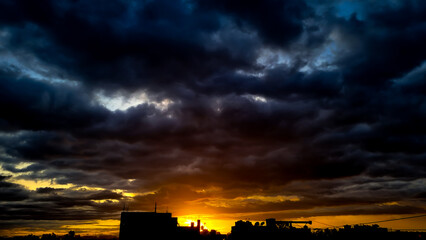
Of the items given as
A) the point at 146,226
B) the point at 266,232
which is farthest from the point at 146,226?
the point at 266,232

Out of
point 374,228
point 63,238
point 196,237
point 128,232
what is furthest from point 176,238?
point 63,238

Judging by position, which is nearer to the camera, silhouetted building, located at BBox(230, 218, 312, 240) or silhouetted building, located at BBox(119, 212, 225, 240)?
silhouetted building, located at BBox(119, 212, 225, 240)

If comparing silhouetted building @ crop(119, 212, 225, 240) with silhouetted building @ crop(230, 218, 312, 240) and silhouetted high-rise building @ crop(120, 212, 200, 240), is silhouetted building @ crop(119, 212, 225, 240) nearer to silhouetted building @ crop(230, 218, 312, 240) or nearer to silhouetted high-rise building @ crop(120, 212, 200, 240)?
silhouetted high-rise building @ crop(120, 212, 200, 240)

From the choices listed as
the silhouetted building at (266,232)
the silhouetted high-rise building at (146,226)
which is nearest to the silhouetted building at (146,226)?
the silhouetted high-rise building at (146,226)

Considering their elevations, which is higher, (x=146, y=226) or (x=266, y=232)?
(x=146, y=226)

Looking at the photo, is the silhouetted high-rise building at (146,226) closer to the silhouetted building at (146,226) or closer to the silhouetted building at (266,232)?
the silhouetted building at (146,226)

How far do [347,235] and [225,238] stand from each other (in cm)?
5181

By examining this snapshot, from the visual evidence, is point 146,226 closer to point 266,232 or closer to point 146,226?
point 146,226

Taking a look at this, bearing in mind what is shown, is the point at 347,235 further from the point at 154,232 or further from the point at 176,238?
the point at 154,232

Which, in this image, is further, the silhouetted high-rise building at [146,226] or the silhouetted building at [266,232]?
the silhouetted building at [266,232]

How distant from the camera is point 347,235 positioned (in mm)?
108625

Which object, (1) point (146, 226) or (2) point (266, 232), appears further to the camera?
(2) point (266, 232)

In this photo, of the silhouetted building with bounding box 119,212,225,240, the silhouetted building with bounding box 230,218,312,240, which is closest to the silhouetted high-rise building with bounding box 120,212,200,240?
the silhouetted building with bounding box 119,212,225,240

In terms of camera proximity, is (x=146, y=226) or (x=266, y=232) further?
(x=266, y=232)
